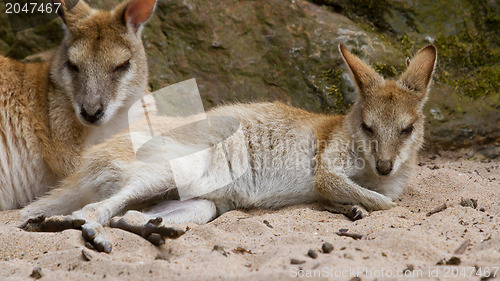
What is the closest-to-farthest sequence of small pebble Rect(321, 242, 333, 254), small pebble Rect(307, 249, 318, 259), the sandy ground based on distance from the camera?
the sandy ground < small pebble Rect(307, 249, 318, 259) < small pebble Rect(321, 242, 333, 254)

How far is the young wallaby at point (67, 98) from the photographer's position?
534 cm

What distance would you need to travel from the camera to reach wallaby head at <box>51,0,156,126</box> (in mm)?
5238

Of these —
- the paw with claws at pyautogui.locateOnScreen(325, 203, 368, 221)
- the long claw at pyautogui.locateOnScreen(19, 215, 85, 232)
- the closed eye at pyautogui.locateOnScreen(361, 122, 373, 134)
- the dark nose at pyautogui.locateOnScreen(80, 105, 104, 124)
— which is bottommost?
the paw with claws at pyautogui.locateOnScreen(325, 203, 368, 221)

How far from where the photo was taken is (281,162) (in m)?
5.54

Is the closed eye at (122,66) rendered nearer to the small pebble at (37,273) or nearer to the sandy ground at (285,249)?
the sandy ground at (285,249)

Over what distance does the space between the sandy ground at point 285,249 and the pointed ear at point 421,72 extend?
1.26 metres

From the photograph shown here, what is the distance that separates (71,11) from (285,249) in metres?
3.60

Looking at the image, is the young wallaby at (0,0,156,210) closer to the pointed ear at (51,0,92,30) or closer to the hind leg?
the pointed ear at (51,0,92,30)

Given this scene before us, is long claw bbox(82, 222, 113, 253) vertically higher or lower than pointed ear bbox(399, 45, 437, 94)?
lower

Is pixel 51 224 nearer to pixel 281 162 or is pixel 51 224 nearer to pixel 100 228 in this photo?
pixel 100 228

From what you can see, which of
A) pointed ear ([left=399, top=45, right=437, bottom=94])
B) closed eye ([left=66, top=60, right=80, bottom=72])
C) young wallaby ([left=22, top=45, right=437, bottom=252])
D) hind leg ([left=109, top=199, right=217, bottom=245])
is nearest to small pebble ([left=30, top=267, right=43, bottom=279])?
hind leg ([left=109, top=199, right=217, bottom=245])

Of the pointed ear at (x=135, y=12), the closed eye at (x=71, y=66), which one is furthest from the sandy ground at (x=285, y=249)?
the pointed ear at (x=135, y=12)

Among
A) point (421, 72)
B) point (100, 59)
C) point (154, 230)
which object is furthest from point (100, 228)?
point (421, 72)

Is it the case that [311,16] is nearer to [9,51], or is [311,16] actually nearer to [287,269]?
[9,51]
